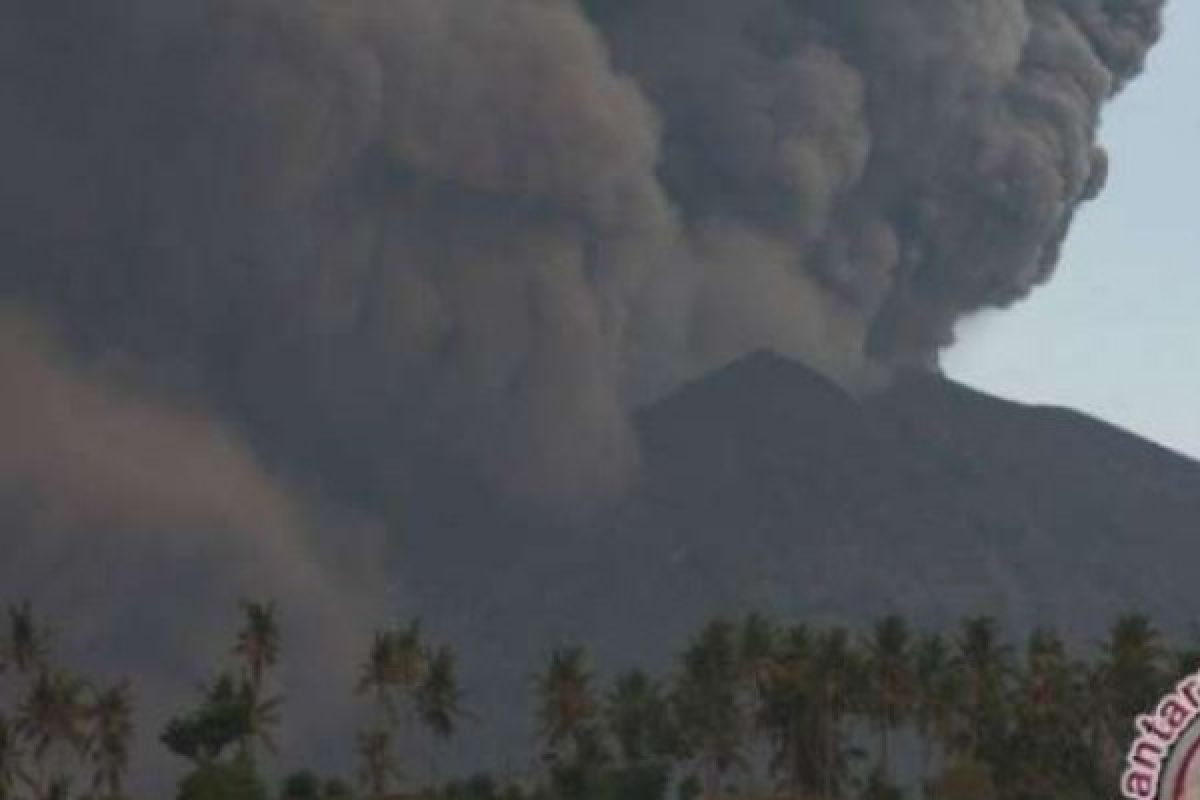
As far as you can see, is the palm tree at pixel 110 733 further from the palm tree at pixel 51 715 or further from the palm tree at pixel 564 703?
the palm tree at pixel 564 703

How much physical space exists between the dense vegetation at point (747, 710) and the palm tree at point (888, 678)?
0.38 ft

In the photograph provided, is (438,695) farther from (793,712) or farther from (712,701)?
(793,712)

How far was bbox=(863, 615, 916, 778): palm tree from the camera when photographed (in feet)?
446

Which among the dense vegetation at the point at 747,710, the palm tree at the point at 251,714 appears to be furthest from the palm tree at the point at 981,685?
the palm tree at the point at 251,714

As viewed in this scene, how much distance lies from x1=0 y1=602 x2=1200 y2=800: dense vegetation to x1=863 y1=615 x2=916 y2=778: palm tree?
11 cm

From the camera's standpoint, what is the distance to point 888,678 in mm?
136625

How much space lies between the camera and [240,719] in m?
113

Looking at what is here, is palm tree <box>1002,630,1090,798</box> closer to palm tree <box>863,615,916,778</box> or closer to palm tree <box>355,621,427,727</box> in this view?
palm tree <box>863,615,916,778</box>

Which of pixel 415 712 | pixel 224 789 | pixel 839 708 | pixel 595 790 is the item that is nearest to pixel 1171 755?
pixel 224 789

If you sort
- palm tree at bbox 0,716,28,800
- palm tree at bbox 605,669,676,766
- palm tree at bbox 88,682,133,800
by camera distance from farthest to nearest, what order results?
1. palm tree at bbox 605,669,676,766
2. palm tree at bbox 88,682,133,800
3. palm tree at bbox 0,716,28,800

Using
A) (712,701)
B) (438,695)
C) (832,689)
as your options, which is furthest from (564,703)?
(832,689)

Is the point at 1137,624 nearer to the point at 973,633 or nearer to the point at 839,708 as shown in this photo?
the point at 973,633

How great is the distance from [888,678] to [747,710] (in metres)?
13.2

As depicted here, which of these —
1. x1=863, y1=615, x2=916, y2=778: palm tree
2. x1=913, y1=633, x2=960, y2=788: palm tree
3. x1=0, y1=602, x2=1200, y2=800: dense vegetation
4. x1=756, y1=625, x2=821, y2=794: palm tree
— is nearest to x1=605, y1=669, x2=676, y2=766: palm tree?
x1=0, y1=602, x2=1200, y2=800: dense vegetation
